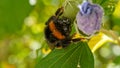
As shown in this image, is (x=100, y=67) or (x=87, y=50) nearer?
(x=87, y=50)

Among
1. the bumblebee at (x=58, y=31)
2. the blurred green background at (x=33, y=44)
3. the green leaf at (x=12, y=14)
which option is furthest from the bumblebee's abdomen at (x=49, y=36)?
the blurred green background at (x=33, y=44)

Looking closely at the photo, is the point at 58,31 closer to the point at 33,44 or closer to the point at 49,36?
the point at 49,36

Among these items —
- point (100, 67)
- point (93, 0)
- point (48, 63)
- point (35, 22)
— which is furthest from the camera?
point (35, 22)

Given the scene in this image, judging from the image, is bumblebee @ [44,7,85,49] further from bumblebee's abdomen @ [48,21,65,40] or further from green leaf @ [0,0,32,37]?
green leaf @ [0,0,32,37]

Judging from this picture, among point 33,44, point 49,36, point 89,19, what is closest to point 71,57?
point 49,36

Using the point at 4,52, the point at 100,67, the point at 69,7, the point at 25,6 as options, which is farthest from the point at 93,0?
the point at 4,52

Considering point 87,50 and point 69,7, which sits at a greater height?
point 69,7

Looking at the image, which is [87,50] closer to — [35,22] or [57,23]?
[57,23]

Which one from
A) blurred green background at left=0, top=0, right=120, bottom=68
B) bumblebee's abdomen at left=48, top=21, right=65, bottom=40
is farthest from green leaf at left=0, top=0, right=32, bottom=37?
blurred green background at left=0, top=0, right=120, bottom=68
